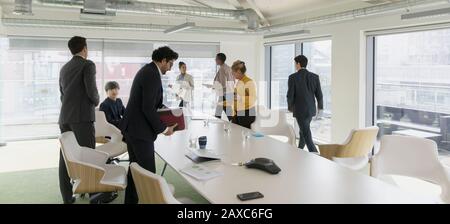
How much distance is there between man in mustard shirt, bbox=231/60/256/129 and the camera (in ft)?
15.4

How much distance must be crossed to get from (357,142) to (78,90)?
2.87 metres

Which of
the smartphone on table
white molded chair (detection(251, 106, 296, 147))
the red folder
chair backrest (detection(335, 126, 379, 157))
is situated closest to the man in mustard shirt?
white molded chair (detection(251, 106, 296, 147))

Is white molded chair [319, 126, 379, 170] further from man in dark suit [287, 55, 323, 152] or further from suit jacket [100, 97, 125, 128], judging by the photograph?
suit jacket [100, 97, 125, 128]

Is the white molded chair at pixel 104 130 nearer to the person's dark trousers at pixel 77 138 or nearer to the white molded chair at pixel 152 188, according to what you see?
the person's dark trousers at pixel 77 138

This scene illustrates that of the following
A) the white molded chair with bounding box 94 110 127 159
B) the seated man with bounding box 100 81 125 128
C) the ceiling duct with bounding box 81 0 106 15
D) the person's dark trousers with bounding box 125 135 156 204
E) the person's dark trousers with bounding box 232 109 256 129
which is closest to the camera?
the person's dark trousers with bounding box 125 135 156 204

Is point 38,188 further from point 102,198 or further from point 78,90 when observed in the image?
point 78,90

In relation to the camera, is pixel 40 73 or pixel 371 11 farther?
pixel 40 73

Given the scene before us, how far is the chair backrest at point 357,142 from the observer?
375cm

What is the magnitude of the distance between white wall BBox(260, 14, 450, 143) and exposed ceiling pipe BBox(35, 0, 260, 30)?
152 cm

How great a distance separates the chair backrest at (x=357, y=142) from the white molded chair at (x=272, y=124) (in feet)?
2.79

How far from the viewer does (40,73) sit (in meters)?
7.93

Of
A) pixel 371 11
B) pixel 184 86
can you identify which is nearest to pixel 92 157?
pixel 371 11

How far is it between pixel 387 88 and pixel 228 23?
4.48 m
